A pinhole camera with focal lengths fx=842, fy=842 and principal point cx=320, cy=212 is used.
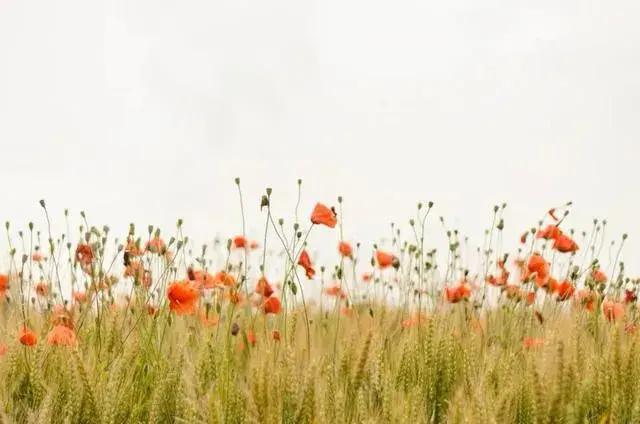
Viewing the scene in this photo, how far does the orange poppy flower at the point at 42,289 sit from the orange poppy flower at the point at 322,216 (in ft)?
5.02

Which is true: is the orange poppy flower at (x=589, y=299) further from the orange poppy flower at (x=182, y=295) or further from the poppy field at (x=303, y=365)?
the orange poppy flower at (x=182, y=295)

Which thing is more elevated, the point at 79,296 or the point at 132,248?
the point at 132,248

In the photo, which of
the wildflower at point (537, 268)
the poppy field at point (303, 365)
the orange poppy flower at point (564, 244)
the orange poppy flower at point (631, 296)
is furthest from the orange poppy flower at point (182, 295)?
the orange poppy flower at point (631, 296)

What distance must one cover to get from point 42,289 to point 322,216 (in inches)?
68.7

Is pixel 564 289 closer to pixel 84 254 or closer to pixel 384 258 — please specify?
pixel 384 258

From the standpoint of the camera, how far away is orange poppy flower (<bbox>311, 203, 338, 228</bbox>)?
3102 mm

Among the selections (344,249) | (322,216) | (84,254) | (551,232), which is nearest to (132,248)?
(84,254)

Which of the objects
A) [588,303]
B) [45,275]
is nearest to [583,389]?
[588,303]

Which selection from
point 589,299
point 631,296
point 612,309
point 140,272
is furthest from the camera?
point 631,296

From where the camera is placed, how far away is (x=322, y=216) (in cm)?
311

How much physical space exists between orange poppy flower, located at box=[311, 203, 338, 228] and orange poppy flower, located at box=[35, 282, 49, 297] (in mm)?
1529

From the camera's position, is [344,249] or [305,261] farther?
[344,249]

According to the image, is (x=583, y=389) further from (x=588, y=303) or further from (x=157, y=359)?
(x=588, y=303)

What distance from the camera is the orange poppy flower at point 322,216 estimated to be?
310 centimetres
